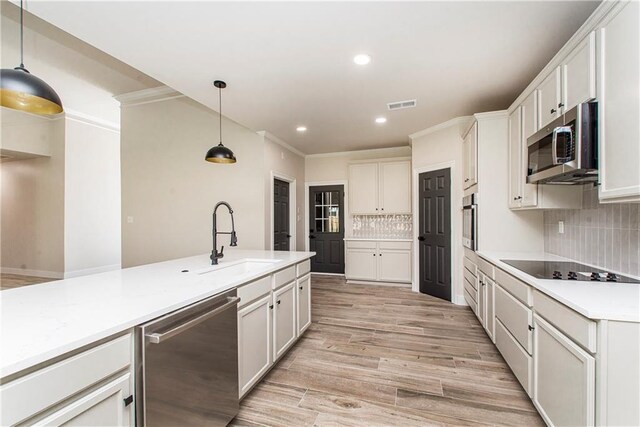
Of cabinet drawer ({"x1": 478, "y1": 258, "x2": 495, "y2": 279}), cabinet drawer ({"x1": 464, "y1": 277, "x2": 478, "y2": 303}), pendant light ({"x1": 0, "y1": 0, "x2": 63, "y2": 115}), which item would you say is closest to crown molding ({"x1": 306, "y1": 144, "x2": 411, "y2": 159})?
cabinet drawer ({"x1": 464, "y1": 277, "x2": 478, "y2": 303})

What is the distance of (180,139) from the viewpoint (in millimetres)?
4828

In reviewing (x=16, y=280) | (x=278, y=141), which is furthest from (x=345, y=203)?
(x=16, y=280)

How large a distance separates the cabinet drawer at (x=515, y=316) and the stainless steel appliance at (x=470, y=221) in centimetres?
91

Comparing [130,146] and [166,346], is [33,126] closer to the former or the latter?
[130,146]

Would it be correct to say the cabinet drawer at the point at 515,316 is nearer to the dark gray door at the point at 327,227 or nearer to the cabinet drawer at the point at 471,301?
the cabinet drawer at the point at 471,301

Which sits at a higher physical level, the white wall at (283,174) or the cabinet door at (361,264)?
the white wall at (283,174)

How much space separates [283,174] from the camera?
5.33m

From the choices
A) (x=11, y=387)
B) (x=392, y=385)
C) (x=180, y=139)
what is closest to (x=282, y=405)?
(x=392, y=385)

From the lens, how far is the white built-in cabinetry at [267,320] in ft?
6.43

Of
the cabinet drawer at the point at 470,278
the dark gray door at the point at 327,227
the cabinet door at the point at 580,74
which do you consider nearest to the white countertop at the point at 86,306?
the cabinet door at the point at 580,74

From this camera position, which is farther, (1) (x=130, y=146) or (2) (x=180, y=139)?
(1) (x=130, y=146)

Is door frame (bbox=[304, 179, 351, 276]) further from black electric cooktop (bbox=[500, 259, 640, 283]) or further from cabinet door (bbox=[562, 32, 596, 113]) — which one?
cabinet door (bbox=[562, 32, 596, 113])

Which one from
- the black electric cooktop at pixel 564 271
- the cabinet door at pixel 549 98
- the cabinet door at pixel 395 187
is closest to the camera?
the black electric cooktop at pixel 564 271

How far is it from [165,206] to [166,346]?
4.19 m
